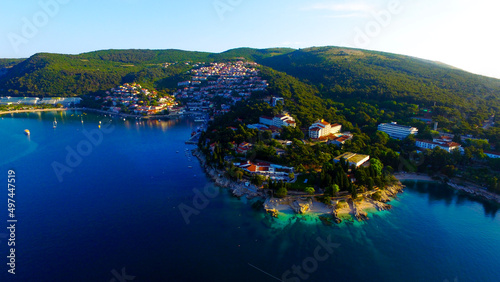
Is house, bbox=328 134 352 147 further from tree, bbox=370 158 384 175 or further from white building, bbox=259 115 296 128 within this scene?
white building, bbox=259 115 296 128

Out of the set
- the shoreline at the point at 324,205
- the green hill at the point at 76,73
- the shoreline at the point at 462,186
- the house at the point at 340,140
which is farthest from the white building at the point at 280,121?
the green hill at the point at 76,73

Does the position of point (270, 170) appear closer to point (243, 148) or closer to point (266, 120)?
point (243, 148)

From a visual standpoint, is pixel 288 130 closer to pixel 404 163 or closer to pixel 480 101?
pixel 404 163

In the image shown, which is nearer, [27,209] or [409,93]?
[27,209]

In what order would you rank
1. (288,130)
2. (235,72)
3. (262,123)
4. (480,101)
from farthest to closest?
(235,72) < (480,101) < (262,123) < (288,130)

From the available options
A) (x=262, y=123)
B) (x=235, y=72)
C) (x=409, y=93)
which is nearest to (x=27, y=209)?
(x=262, y=123)

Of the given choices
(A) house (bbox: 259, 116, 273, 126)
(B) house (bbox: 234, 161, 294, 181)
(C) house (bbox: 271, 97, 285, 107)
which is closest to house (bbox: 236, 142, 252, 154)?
(B) house (bbox: 234, 161, 294, 181)

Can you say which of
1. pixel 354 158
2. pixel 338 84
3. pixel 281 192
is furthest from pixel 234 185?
pixel 338 84
